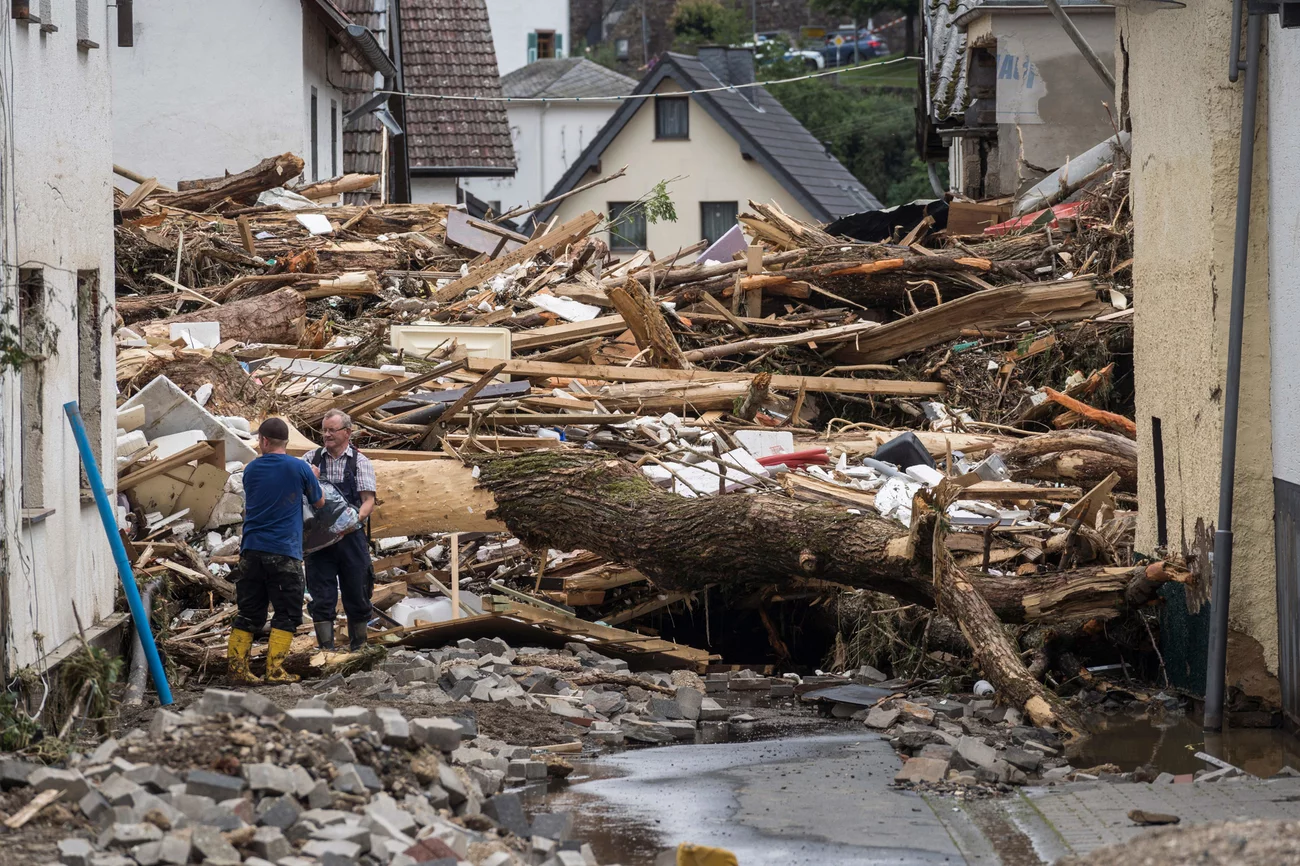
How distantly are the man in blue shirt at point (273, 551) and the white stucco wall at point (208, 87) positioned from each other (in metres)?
14.1

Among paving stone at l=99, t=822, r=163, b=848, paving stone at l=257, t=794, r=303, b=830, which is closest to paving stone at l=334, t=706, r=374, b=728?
paving stone at l=257, t=794, r=303, b=830

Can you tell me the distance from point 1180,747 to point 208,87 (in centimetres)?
1843

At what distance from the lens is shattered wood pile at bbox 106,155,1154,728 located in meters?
10.5

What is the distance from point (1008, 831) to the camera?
639cm

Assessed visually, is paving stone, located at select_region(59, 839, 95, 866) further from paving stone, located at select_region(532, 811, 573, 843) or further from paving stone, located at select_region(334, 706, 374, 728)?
paving stone, located at select_region(532, 811, 573, 843)

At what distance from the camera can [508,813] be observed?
6188 mm

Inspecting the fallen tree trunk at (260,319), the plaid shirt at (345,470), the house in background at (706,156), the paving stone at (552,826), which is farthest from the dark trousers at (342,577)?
the house in background at (706,156)

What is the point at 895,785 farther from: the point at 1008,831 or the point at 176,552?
the point at 176,552

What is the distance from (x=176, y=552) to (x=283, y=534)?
81.5 inches

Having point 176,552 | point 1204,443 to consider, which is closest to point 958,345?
point 1204,443

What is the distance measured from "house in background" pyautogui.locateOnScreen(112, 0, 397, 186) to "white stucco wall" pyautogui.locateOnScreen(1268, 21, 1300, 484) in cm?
1706

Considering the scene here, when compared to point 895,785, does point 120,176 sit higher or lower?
higher

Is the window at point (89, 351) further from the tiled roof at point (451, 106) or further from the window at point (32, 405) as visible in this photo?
the tiled roof at point (451, 106)

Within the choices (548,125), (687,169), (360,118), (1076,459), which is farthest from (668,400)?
(548,125)
